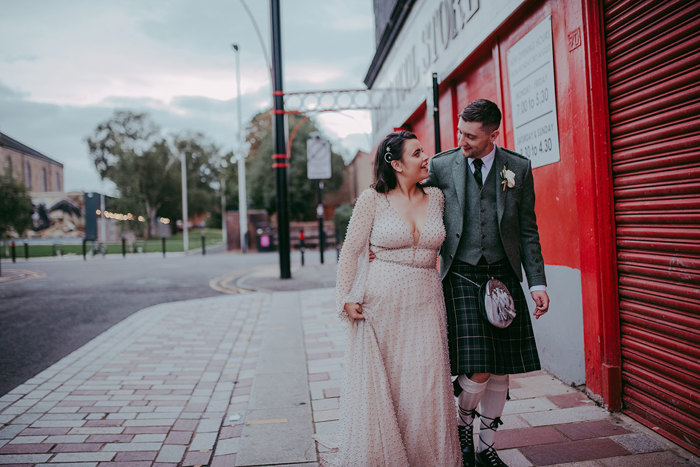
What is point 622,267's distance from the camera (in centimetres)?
297

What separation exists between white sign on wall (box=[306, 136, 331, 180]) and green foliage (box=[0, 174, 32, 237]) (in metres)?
18.4

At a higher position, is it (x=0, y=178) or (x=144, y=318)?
(x=0, y=178)

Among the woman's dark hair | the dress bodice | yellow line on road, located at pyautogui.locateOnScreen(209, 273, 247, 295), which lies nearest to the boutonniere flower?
the dress bodice

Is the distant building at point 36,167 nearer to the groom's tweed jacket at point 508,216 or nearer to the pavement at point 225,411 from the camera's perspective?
the pavement at point 225,411

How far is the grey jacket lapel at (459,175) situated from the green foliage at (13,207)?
85.4 ft

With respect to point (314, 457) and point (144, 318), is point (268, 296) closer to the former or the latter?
point (144, 318)

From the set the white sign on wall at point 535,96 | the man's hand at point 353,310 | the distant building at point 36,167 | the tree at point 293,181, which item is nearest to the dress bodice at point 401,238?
the man's hand at point 353,310

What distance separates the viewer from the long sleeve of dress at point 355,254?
2.38 m

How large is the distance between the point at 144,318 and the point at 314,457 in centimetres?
515

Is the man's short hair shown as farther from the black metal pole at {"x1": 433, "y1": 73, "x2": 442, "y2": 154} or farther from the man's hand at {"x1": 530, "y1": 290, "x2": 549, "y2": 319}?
the black metal pole at {"x1": 433, "y1": 73, "x2": 442, "y2": 154}

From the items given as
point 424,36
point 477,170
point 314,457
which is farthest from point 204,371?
point 424,36

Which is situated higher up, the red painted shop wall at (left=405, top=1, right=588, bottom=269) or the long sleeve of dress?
the red painted shop wall at (left=405, top=1, right=588, bottom=269)

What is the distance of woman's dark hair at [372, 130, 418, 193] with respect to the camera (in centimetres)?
239

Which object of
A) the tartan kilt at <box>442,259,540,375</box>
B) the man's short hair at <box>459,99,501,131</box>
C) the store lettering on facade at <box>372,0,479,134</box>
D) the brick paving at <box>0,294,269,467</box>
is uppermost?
the store lettering on facade at <box>372,0,479,134</box>
